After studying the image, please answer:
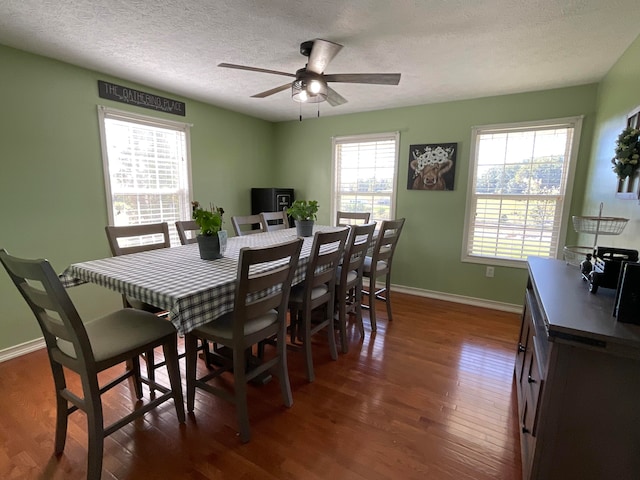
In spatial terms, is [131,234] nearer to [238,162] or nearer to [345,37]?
[345,37]

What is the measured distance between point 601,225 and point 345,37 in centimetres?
191

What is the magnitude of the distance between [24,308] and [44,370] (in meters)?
0.59

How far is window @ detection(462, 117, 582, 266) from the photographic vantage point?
3.05 metres

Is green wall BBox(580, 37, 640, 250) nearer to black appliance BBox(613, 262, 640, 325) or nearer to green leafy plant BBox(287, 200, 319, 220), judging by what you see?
black appliance BBox(613, 262, 640, 325)

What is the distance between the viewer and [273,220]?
365 cm

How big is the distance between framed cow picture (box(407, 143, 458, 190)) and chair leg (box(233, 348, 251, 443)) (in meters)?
2.98

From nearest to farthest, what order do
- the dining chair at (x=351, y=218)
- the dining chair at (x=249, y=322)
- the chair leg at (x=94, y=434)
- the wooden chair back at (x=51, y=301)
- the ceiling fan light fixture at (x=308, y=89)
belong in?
the wooden chair back at (x=51, y=301) < the chair leg at (x=94, y=434) < the dining chair at (x=249, y=322) < the ceiling fan light fixture at (x=308, y=89) < the dining chair at (x=351, y=218)

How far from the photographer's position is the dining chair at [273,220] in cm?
331

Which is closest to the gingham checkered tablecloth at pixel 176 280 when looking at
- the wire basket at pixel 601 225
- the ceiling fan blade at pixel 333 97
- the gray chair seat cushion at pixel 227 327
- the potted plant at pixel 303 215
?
the gray chair seat cushion at pixel 227 327

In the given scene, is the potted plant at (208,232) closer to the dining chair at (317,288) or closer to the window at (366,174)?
the dining chair at (317,288)

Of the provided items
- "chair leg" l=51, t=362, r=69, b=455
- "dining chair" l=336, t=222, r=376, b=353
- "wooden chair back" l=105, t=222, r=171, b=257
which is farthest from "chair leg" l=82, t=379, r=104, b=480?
"dining chair" l=336, t=222, r=376, b=353

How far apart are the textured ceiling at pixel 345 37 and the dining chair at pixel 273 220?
4.34 feet

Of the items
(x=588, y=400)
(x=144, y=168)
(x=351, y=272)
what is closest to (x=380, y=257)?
(x=351, y=272)

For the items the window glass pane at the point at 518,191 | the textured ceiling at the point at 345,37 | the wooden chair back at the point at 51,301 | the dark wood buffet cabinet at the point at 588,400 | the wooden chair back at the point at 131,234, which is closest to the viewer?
the dark wood buffet cabinet at the point at 588,400
